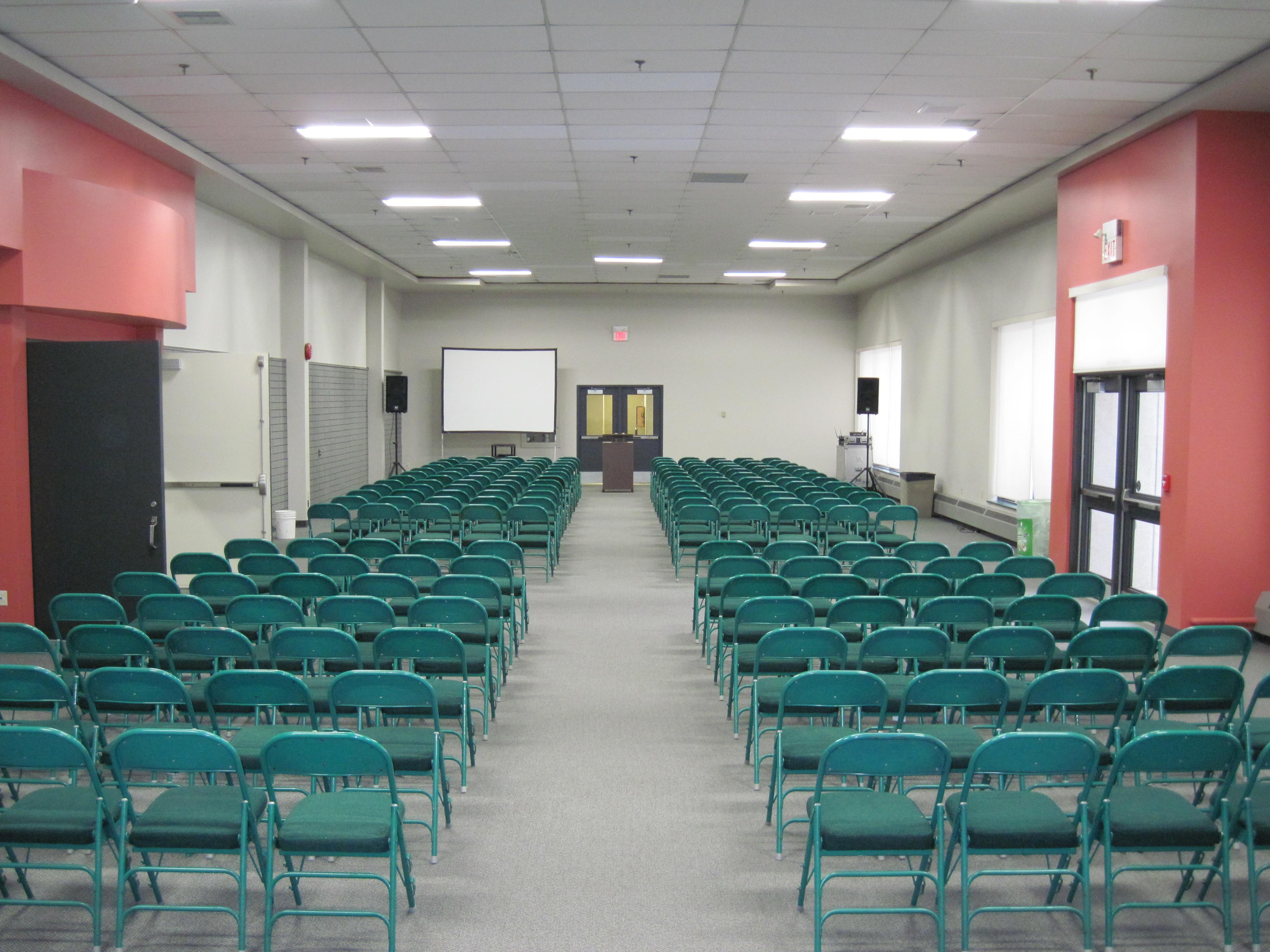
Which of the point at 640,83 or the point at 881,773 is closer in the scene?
the point at 881,773

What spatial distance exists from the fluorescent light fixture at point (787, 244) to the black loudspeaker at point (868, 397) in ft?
10.2

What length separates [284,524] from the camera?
13.4m

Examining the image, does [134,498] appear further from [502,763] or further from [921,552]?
[921,552]

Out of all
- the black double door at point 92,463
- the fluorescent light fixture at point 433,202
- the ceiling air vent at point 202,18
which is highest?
the fluorescent light fixture at point 433,202

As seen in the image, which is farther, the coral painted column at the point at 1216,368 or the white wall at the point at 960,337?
the white wall at the point at 960,337

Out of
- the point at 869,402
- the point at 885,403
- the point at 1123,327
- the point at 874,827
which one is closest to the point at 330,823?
the point at 874,827

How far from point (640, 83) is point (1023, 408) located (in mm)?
7666

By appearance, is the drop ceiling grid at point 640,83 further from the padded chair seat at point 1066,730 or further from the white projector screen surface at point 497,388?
the white projector screen surface at point 497,388

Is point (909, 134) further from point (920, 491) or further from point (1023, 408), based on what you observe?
point (920, 491)

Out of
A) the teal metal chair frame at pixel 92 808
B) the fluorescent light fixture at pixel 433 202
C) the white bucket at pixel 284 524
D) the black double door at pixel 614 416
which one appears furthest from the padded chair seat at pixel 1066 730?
the black double door at pixel 614 416

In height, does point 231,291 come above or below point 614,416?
above

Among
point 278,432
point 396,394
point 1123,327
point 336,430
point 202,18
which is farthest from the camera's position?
point 396,394

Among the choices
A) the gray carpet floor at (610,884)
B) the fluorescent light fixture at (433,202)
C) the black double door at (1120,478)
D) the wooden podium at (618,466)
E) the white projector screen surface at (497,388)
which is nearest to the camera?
the gray carpet floor at (610,884)

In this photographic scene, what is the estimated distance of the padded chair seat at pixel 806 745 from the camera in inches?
161
